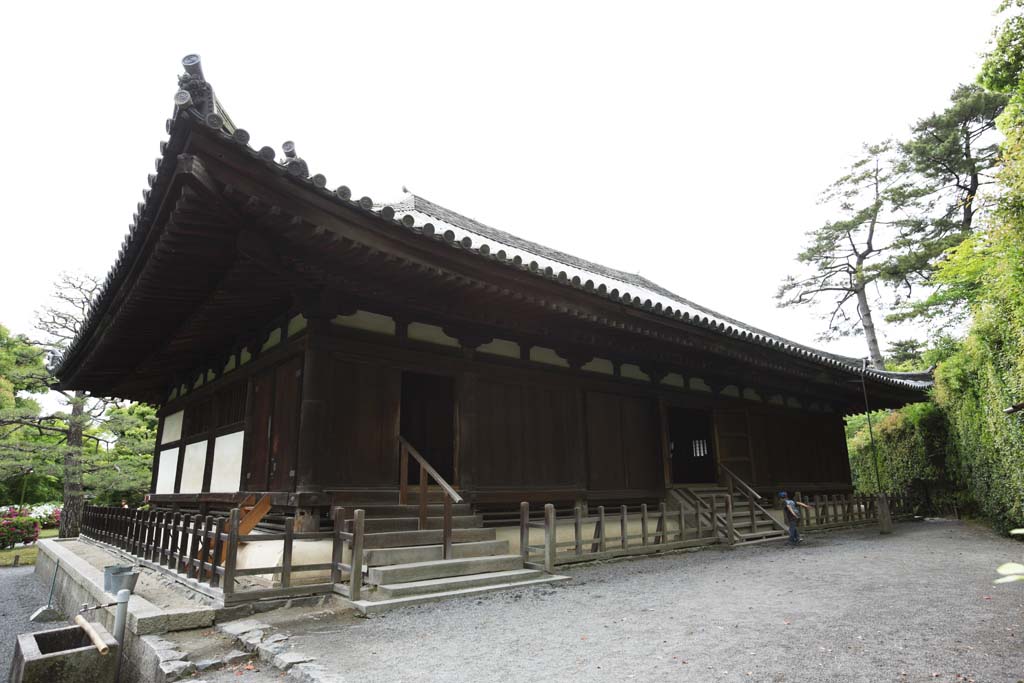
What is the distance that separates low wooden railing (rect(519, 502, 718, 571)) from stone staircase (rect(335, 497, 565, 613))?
339 millimetres

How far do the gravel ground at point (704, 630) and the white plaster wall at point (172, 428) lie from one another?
8340 mm

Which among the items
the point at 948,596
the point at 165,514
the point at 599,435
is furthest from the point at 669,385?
the point at 165,514

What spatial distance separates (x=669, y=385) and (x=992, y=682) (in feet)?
24.7

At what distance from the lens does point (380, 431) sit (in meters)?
6.66

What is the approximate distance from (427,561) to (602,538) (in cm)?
264

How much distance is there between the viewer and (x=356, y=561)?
16.3ft

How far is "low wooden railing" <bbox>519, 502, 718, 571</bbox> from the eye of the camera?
638 centimetres

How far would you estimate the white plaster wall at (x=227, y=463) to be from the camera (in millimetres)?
7746

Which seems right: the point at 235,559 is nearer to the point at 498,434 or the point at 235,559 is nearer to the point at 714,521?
the point at 498,434

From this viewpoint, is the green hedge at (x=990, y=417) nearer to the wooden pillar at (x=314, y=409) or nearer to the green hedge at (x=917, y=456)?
the green hedge at (x=917, y=456)

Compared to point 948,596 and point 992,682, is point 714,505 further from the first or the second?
point 992,682

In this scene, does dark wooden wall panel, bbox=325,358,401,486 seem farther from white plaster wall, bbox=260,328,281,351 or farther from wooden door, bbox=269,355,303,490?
white plaster wall, bbox=260,328,281,351

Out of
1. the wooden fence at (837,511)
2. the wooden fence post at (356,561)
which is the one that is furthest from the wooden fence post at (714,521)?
the wooden fence post at (356,561)

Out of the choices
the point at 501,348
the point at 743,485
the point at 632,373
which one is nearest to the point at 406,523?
the point at 501,348
